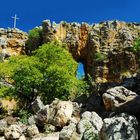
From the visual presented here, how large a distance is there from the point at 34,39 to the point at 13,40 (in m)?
4.39

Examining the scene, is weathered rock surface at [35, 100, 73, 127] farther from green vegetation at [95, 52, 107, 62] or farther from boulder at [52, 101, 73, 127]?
green vegetation at [95, 52, 107, 62]

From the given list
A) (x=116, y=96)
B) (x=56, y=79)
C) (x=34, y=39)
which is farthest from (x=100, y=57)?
(x=116, y=96)

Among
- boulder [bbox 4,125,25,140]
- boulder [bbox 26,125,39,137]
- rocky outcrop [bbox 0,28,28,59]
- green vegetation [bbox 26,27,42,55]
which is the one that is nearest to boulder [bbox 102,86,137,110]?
boulder [bbox 26,125,39,137]

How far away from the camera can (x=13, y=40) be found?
7306cm

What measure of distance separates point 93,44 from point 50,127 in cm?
3911

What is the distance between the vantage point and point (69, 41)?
220 feet

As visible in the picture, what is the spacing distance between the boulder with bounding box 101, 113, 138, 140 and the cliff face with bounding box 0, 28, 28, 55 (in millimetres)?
58508

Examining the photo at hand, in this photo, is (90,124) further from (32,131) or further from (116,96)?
(116,96)

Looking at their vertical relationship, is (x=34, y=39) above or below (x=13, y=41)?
below

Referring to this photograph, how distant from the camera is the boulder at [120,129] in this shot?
13.8 m

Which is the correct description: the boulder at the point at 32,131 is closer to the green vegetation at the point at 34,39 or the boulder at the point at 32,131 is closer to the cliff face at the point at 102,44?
the cliff face at the point at 102,44

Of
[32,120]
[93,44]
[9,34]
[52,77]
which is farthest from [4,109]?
[9,34]

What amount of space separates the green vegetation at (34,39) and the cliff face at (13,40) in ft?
5.56

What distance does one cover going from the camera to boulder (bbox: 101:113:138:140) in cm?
1375
